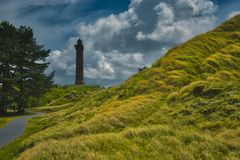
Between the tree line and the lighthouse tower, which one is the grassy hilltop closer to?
the tree line

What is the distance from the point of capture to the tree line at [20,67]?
65.0m

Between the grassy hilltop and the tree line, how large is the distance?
31.1 metres

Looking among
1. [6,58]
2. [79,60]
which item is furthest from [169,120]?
[79,60]

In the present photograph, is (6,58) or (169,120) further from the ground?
(6,58)

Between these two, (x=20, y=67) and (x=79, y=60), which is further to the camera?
(x=79, y=60)

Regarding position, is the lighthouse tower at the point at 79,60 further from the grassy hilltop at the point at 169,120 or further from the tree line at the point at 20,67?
the grassy hilltop at the point at 169,120

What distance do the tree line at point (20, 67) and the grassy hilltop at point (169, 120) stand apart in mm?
31078

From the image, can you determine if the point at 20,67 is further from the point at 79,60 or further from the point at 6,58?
the point at 79,60

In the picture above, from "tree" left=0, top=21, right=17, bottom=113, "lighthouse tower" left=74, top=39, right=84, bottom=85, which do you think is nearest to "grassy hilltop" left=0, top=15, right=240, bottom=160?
"tree" left=0, top=21, right=17, bottom=113

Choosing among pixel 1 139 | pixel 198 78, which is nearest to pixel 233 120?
pixel 198 78

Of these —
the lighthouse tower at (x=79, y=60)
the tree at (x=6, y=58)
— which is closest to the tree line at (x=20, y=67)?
the tree at (x=6, y=58)

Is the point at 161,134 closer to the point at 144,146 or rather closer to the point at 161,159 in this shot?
the point at 144,146

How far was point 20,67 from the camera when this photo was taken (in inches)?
2685

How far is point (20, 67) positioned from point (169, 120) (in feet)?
168
